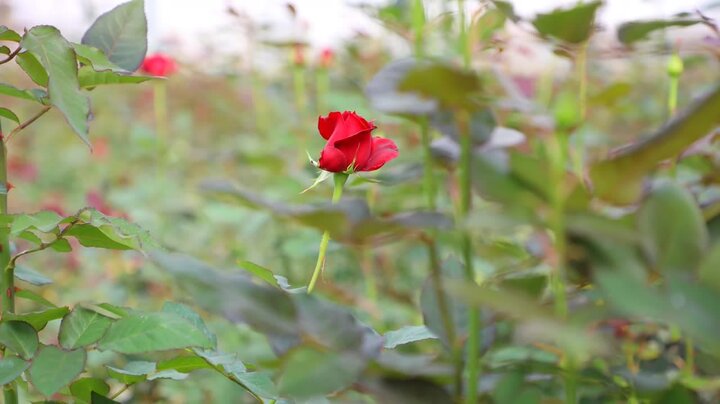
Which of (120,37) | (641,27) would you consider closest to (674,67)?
(641,27)

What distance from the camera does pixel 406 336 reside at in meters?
0.53

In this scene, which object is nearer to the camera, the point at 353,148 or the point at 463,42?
the point at 463,42

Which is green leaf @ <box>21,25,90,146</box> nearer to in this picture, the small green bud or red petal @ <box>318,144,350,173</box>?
red petal @ <box>318,144,350,173</box>

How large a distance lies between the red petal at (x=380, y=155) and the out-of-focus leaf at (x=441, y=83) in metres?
0.22

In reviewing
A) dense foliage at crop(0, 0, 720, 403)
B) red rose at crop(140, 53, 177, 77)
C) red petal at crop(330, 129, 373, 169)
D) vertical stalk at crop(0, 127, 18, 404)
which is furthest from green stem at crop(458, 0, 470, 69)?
red rose at crop(140, 53, 177, 77)

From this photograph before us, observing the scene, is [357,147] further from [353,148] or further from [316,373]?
[316,373]

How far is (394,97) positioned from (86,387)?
13.1 inches

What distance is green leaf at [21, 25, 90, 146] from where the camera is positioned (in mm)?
461

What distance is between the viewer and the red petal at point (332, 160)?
1.84 ft

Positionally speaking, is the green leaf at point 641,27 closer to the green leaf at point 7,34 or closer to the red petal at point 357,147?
the red petal at point 357,147

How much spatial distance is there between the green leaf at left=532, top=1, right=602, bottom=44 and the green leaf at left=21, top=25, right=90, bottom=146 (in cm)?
24

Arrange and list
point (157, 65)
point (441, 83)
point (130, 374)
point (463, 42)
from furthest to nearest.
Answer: point (157, 65) < point (130, 374) < point (463, 42) < point (441, 83)

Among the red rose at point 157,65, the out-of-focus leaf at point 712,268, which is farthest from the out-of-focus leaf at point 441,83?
the red rose at point 157,65

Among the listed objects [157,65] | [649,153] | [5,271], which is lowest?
[157,65]
